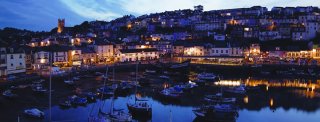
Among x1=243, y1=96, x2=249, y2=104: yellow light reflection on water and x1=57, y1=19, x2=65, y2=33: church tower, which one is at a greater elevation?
x1=57, y1=19, x2=65, y2=33: church tower

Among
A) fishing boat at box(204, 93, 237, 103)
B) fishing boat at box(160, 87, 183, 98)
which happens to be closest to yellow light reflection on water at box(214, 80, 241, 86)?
fishing boat at box(160, 87, 183, 98)

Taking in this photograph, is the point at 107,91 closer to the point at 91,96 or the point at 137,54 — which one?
the point at 91,96

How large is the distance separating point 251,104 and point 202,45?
30.4m

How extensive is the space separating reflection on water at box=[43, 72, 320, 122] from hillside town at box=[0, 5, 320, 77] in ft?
46.4

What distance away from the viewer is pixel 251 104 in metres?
26.7

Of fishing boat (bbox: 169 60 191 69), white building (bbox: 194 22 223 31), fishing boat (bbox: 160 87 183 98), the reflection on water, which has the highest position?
white building (bbox: 194 22 223 31)

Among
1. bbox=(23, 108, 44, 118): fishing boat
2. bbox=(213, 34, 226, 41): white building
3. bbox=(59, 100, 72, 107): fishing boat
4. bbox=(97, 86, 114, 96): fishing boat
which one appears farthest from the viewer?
bbox=(213, 34, 226, 41): white building

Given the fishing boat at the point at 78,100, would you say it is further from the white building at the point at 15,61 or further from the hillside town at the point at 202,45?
the white building at the point at 15,61

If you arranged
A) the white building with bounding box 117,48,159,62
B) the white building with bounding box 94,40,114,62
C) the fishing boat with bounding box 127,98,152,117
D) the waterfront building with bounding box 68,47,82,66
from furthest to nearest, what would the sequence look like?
1. the white building with bounding box 117,48,159,62
2. the white building with bounding box 94,40,114,62
3. the waterfront building with bounding box 68,47,82,66
4. the fishing boat with bounding box 127,98,152,117

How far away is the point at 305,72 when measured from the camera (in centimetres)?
4344

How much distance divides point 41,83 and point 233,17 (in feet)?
154

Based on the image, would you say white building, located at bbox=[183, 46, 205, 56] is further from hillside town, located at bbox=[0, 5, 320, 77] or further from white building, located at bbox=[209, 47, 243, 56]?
white building, located at bbox=[209, 47, 243, 56]

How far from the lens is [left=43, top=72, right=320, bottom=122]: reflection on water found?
918 inches

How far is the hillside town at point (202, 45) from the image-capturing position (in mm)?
43150
